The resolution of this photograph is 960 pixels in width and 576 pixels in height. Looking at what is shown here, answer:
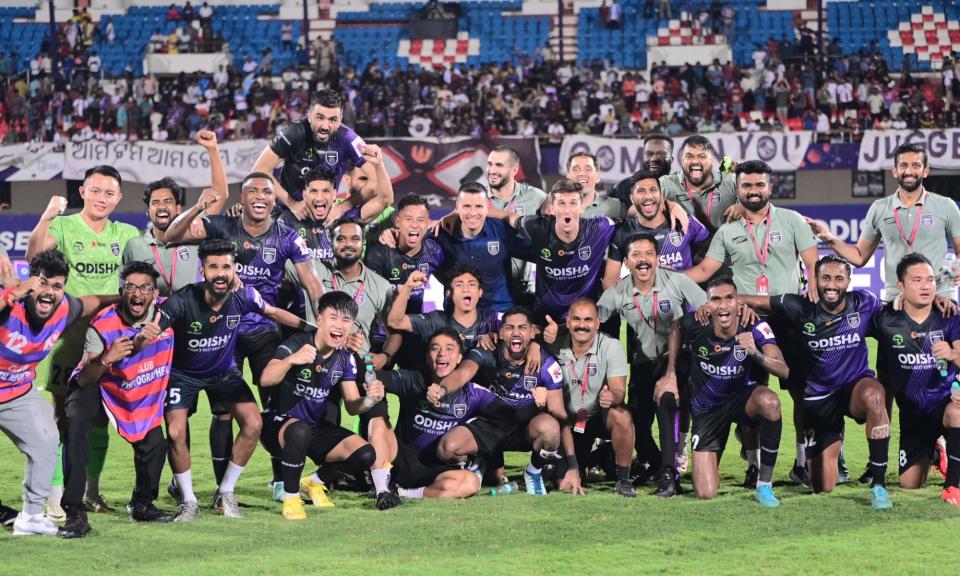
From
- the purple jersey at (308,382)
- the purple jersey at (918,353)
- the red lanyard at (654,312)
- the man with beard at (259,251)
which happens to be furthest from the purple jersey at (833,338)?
the man with beard at (259,251)

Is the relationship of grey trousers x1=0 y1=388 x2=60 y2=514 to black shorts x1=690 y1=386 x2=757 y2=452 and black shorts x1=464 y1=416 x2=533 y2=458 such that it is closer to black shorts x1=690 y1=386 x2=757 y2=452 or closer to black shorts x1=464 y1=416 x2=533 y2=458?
black shorts x1=464 y1=416 x2=533 y2=458

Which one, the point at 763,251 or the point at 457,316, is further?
the point at 763,251

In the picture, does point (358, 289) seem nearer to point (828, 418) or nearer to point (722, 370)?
point (722, 370)

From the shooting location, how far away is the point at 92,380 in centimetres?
701

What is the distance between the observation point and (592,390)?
27.0 feet

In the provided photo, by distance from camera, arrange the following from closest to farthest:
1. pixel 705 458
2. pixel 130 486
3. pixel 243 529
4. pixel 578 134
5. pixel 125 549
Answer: pixel 125 549 < pixel 243 529 < pixel 705 458 < pixel 130 486 < pixel 578 134

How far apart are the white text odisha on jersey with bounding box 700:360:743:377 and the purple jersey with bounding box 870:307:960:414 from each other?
95 centimetres

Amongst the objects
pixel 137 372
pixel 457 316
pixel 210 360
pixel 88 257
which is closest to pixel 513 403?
pixel 457 316

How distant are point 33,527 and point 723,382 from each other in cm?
433

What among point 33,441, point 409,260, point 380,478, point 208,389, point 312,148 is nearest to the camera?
point 33,441

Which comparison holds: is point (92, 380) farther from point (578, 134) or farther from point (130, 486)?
point (578, 134)

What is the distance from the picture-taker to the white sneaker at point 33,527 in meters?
6.77

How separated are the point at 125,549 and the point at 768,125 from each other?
20.0 metres

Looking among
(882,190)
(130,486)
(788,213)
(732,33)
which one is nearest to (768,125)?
(882,190)
